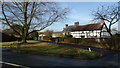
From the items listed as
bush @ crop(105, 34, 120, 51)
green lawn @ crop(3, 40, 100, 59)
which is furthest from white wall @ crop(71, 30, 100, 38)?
green lawn @ crop(3, 40, 100, 59)

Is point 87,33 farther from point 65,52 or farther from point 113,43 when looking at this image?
point 65,52

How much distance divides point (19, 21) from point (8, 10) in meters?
2.79

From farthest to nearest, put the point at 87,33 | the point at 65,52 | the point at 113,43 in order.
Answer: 1. the point at 87,33
2. the point at 113,43
3. the point at 65,52

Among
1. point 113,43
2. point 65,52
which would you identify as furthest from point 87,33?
point 65,52

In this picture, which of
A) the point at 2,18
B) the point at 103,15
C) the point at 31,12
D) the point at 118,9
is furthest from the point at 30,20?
the point at 118,9

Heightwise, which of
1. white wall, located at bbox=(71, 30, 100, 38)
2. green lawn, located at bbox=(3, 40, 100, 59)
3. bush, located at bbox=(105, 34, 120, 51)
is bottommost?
green lawn, located at bbox=(3, 40, 100, 59)

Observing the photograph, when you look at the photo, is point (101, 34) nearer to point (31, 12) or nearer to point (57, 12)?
point (57, 12)

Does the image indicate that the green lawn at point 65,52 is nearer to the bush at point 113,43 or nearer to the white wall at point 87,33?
the bush at point 113,43

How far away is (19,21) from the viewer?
1972 centimetres

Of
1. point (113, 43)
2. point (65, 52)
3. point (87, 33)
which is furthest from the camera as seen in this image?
point (87, 33)

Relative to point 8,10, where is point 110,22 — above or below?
below

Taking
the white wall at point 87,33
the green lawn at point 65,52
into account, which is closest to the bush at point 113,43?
the green lawn at point 65,52

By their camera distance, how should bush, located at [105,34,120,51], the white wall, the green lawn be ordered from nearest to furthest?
the green lawn < bush, located at [105,34,120,51] < the white wall

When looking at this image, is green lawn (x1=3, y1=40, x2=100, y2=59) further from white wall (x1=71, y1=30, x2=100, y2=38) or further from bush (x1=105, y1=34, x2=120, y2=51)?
white wall (x1=71, y1=30, x2=100, y2=38)
